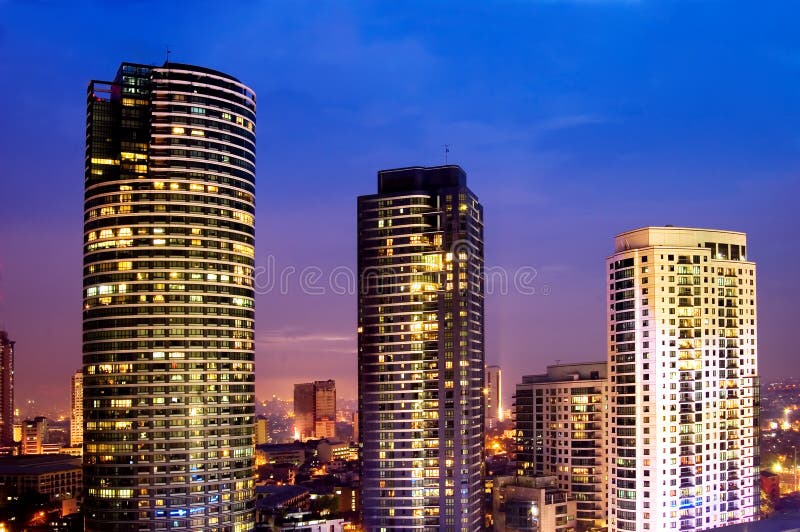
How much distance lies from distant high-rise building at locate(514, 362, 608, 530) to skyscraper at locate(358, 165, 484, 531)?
360 inches

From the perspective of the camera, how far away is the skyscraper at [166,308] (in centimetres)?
11031

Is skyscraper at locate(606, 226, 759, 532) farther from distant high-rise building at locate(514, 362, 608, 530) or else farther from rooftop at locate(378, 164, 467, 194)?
rooftop at locate(378, 164, 467, 194)

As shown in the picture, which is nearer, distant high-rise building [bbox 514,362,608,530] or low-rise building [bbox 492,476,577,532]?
low-rise building [bbox 492,476,577,532]

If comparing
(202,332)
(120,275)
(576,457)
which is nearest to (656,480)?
(576,457)

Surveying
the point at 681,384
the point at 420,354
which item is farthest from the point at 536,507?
the point at 420,354

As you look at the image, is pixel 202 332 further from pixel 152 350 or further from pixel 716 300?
pixel 716 300

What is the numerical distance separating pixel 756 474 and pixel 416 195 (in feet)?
220

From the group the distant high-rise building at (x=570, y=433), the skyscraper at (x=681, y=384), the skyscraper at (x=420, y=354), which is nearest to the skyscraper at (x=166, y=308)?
the skyscraper at (x=420, y=354)

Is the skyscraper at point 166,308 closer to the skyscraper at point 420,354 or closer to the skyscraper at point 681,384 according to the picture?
the skyscraper at point 420,354

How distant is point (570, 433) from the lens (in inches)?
5438

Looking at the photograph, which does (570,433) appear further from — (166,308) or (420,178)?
(166,308)

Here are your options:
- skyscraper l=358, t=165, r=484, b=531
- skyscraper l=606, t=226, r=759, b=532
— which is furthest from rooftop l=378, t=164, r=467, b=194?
skyscraper l=606, t=226, r=759, b=532

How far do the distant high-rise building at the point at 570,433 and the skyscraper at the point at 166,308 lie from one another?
166ft

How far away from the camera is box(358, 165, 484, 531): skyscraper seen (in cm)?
13200
